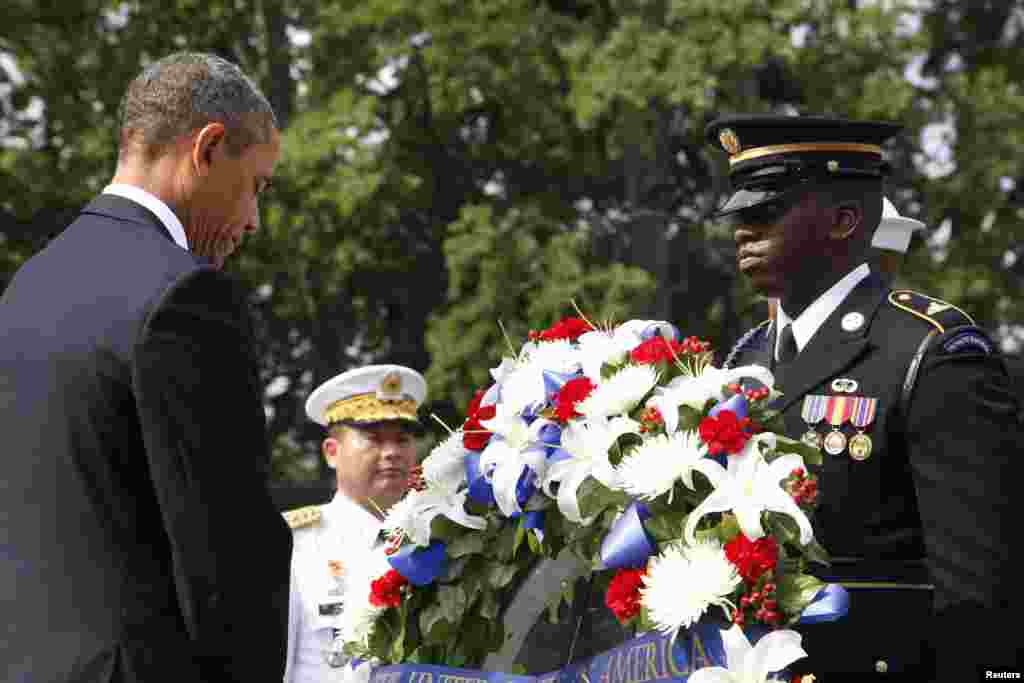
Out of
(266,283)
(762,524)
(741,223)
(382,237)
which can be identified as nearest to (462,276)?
(382,237)

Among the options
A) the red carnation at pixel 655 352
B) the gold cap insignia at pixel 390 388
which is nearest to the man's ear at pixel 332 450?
the gold cap insignia at pixel 390 388

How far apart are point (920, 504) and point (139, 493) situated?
1755mm

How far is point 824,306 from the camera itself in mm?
4125

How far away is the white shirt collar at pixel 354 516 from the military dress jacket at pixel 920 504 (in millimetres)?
2654

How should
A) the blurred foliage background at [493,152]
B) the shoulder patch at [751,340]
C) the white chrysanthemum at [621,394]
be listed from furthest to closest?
1. the blurred foliage background at [493,152]
2. the shoulder patch at [751,340]
3. the white chrysanthemum at [621,394]

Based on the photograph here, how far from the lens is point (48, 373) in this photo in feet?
9.48

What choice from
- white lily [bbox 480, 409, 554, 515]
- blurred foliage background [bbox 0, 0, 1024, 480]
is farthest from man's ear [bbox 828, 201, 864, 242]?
blurred foliage background [bbox 0, 0, 1024, 480]

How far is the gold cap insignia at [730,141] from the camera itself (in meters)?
4.30

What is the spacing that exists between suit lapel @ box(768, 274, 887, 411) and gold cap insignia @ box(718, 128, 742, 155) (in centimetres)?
49

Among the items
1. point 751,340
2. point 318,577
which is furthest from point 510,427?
point 318,577

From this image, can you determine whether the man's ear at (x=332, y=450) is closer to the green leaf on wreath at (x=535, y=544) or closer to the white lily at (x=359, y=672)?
the white lily at (x=359, y=672)

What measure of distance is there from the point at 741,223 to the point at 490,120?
14.8 metres

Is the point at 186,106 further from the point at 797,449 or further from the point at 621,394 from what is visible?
the point at 797,449

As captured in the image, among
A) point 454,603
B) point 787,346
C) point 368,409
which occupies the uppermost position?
point 787,346
